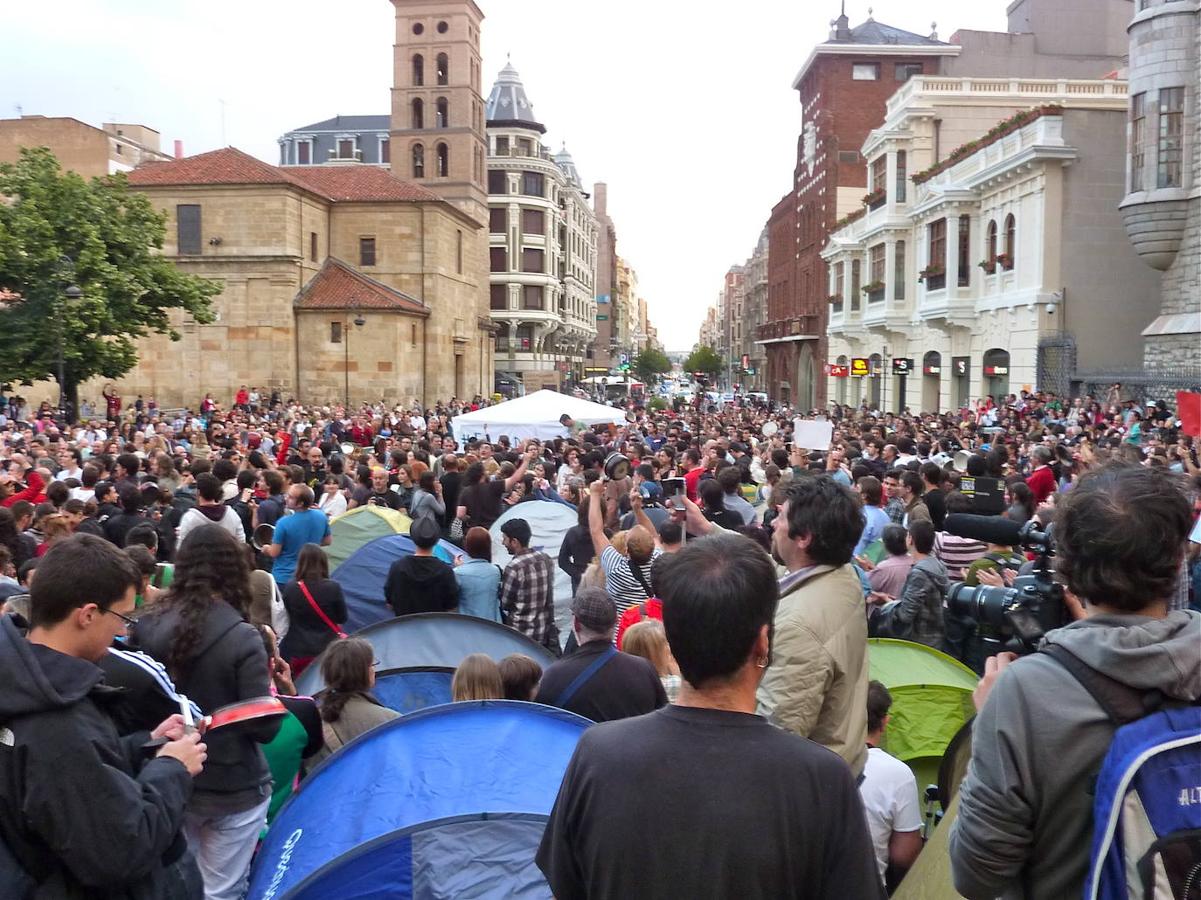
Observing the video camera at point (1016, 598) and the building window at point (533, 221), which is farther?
the building window at point (533, 221)

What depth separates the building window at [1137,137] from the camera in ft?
77.2

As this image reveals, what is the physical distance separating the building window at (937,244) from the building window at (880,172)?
6.00 metres

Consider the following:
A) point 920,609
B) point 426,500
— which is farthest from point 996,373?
point 920,609

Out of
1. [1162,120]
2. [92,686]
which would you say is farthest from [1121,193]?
[92,686]

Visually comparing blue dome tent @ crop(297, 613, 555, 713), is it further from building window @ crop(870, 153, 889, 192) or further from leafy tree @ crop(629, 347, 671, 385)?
leafy tree @ crop(629, 347, 671, 385)

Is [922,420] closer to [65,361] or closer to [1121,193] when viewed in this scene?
[1121,193]

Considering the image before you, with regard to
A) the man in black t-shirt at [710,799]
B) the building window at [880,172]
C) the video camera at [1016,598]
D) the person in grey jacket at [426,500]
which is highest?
the building window at [880,172]

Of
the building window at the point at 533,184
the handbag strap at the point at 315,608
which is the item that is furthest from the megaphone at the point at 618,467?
the building window at the point at 533,184

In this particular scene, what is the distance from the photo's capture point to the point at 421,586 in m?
7.70

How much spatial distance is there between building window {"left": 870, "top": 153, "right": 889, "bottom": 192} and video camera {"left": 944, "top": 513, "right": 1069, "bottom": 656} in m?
40.0

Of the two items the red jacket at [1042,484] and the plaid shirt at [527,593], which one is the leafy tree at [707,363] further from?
the plaid shirt at [527,593]

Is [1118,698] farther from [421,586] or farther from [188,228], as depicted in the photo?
[188,228]

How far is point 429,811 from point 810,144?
195 ft

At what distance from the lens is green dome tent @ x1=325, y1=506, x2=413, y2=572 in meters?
10.9
